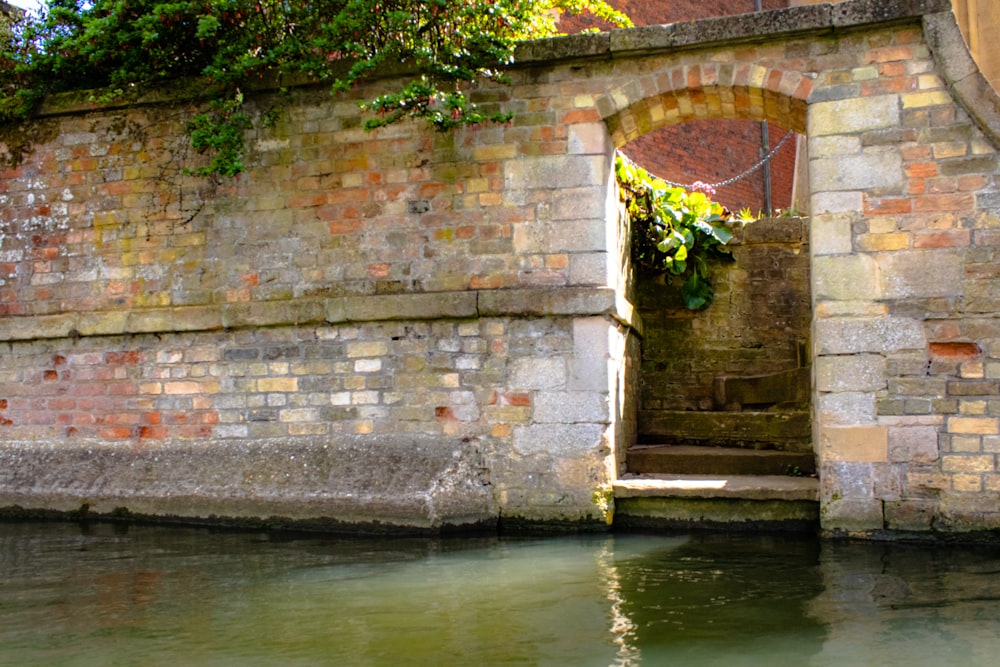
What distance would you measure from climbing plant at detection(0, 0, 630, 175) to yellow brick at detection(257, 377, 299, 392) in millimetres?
1642

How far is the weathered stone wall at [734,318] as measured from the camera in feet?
29.7

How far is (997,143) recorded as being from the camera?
6.04m

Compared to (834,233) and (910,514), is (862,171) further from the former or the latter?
(910,514)

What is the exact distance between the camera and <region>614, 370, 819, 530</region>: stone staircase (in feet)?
21.3

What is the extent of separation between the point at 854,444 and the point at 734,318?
3.09 metres

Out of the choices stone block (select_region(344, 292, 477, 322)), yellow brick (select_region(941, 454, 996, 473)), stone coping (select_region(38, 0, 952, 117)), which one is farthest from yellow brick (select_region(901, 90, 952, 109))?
stone block (select_region(344, 292, 477, 322))

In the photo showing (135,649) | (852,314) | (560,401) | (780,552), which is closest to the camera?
(135,649)

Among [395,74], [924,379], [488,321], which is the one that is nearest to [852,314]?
[924,379]

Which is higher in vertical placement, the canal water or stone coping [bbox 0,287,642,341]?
stone coping [bbox 0,287,642,341]

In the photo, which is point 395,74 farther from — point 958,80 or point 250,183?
point 958,80

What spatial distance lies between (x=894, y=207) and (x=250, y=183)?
191 inches

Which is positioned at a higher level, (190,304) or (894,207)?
(894,207)

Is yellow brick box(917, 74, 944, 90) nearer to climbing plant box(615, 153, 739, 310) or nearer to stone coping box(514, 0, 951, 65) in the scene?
stone coping box(514, 0, 951, 65)

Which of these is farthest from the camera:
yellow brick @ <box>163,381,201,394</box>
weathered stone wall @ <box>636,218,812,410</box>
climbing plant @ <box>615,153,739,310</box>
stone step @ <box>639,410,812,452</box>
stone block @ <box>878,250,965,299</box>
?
weathered stone wall @ <box>636,218,812,410</box>
